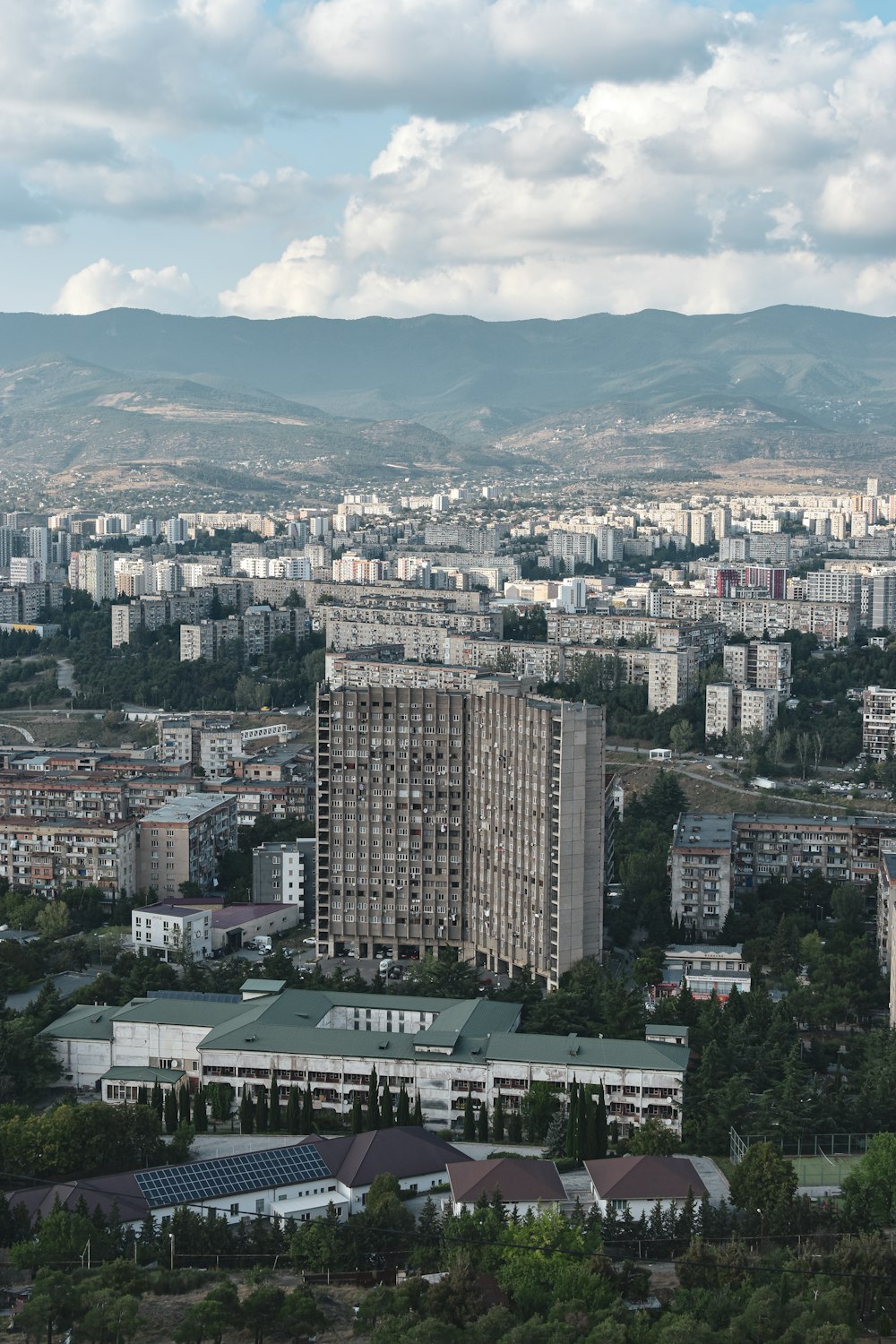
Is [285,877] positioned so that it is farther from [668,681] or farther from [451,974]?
[668,681]

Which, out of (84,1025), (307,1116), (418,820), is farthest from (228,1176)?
(418,820)

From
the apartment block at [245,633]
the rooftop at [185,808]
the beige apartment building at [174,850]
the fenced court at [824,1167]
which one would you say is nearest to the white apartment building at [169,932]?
the beige apartment building at [174,850]

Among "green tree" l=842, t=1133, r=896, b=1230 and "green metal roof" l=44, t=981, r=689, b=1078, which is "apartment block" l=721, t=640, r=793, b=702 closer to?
"green metal roof" l=44, t=981, r=689, b=1078

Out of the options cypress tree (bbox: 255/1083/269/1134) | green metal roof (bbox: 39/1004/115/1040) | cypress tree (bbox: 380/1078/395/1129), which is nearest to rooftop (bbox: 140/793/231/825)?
green metal roof (bbox: 39/1004/115/1040)

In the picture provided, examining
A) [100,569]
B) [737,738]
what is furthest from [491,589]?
[737,738]

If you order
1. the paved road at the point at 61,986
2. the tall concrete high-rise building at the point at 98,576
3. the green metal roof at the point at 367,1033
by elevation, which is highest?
the tall concrete high-rise building at the point at 98,576

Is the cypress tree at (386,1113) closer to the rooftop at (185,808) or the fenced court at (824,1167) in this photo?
the fenced court at (824,1167)

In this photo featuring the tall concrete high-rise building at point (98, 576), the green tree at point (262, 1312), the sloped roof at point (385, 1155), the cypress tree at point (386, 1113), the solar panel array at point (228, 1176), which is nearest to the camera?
the green tree at point (262, 1312)
